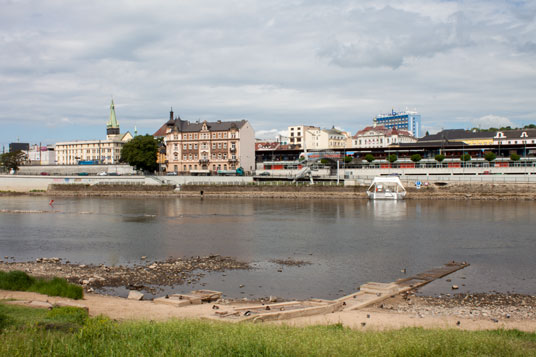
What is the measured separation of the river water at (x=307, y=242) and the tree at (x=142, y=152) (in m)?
51.5

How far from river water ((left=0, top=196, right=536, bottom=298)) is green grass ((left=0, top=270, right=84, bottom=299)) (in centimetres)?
546

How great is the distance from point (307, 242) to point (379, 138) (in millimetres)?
141226

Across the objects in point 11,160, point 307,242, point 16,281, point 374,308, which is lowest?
point 307,242

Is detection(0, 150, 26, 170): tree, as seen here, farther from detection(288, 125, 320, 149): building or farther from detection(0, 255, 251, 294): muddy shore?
detection(0, 255, 251, 294): muddy shore

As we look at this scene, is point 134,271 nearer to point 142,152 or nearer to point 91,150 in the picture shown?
point 142,152

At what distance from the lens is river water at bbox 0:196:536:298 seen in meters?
27.1

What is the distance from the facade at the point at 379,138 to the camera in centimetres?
17488

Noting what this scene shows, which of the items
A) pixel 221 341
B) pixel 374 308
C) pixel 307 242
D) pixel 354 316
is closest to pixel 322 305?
pixel 354 316

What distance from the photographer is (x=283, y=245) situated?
131ft

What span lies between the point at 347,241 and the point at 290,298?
1902 cm

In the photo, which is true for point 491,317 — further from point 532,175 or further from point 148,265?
point 532,175

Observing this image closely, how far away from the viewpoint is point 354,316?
59.5 ft

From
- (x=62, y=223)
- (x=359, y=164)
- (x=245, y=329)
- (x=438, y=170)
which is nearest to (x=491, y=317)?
(x=245, y=329)

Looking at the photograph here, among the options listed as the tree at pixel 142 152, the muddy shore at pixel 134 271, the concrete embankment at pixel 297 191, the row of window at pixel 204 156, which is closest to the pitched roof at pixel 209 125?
the row of window at pixel 204 156
